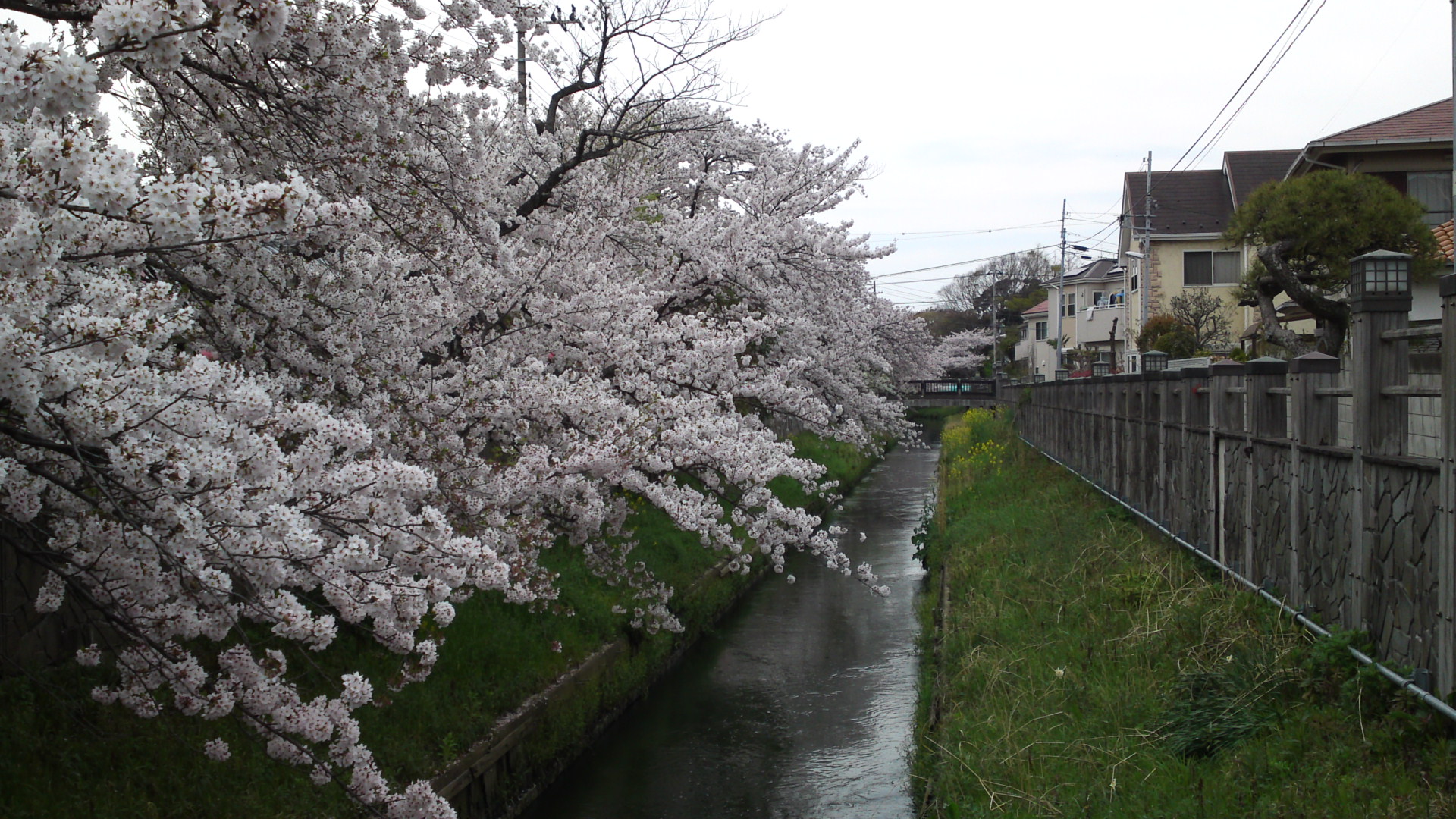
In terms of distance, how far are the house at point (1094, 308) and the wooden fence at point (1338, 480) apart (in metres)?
32.7

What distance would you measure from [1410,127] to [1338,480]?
731 inches

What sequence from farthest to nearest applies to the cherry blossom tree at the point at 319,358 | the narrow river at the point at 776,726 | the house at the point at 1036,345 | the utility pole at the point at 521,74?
the house at the point at 1036,345, the utility pole at the point at 521,74, the narrow river at the point at 776,726, the cherry blossom tree at the point at 319,358

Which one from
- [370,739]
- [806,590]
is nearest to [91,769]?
[370,739]

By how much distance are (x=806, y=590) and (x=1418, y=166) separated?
49.1 ft

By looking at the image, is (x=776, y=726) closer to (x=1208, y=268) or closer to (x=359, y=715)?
→ (x=359, y=715)

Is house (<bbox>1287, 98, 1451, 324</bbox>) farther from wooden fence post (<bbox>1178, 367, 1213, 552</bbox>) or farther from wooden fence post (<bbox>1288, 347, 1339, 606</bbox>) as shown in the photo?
wooden fence post (<bbox>1288, 347, 1339, 606</bbox>)

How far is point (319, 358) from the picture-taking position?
20.6 feet

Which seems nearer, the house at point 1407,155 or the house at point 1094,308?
the house at point 1407,155

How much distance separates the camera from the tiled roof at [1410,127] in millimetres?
20062

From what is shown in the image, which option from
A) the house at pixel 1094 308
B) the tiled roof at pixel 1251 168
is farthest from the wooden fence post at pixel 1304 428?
the house at pixel 1094 308

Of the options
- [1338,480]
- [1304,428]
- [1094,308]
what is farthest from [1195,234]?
[1338,480]

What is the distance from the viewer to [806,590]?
15906 mm

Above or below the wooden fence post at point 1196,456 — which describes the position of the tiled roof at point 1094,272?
above

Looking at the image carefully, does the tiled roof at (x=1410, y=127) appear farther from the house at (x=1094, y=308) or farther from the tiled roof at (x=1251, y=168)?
the house at (x=1094, y=308)
